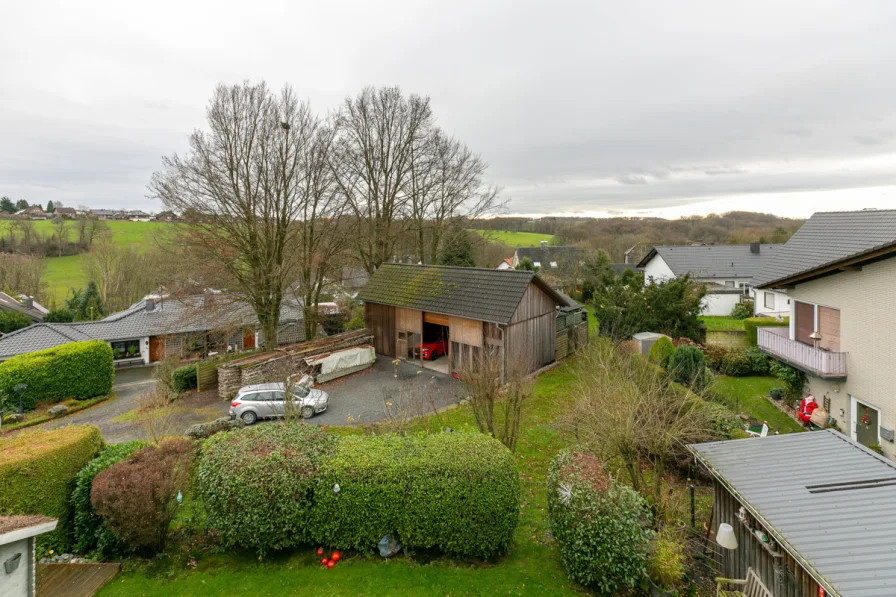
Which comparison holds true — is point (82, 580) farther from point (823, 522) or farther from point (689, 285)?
point (689, 285)

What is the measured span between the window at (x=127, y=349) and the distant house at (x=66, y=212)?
36893 millimetres

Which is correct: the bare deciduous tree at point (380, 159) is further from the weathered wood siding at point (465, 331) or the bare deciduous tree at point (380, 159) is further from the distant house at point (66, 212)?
the distant house at point (66, 212)

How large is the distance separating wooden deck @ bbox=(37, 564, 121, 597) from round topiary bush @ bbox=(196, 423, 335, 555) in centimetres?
192

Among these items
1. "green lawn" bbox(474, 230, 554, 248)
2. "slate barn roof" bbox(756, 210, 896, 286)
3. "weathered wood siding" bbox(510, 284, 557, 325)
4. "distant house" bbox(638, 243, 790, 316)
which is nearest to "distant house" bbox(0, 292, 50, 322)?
"weathered wood siding" bbox(510, 284, 557, 325)

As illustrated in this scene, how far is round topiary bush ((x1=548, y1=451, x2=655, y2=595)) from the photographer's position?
6.85m

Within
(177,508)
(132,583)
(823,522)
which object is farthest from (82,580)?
(823,522)

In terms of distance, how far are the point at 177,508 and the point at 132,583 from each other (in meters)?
1.33

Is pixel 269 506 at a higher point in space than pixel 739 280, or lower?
lower

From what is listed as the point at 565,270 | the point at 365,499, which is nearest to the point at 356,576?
the point at 365,499

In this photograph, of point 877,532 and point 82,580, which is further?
point 82,580

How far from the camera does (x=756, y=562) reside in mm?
6832

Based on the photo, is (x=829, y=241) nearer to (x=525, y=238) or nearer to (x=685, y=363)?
(x=685, y=363)

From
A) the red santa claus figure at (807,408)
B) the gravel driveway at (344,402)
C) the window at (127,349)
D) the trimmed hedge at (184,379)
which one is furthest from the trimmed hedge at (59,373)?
the red santa claus figure at (807,408)

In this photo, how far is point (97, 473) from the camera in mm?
8414
